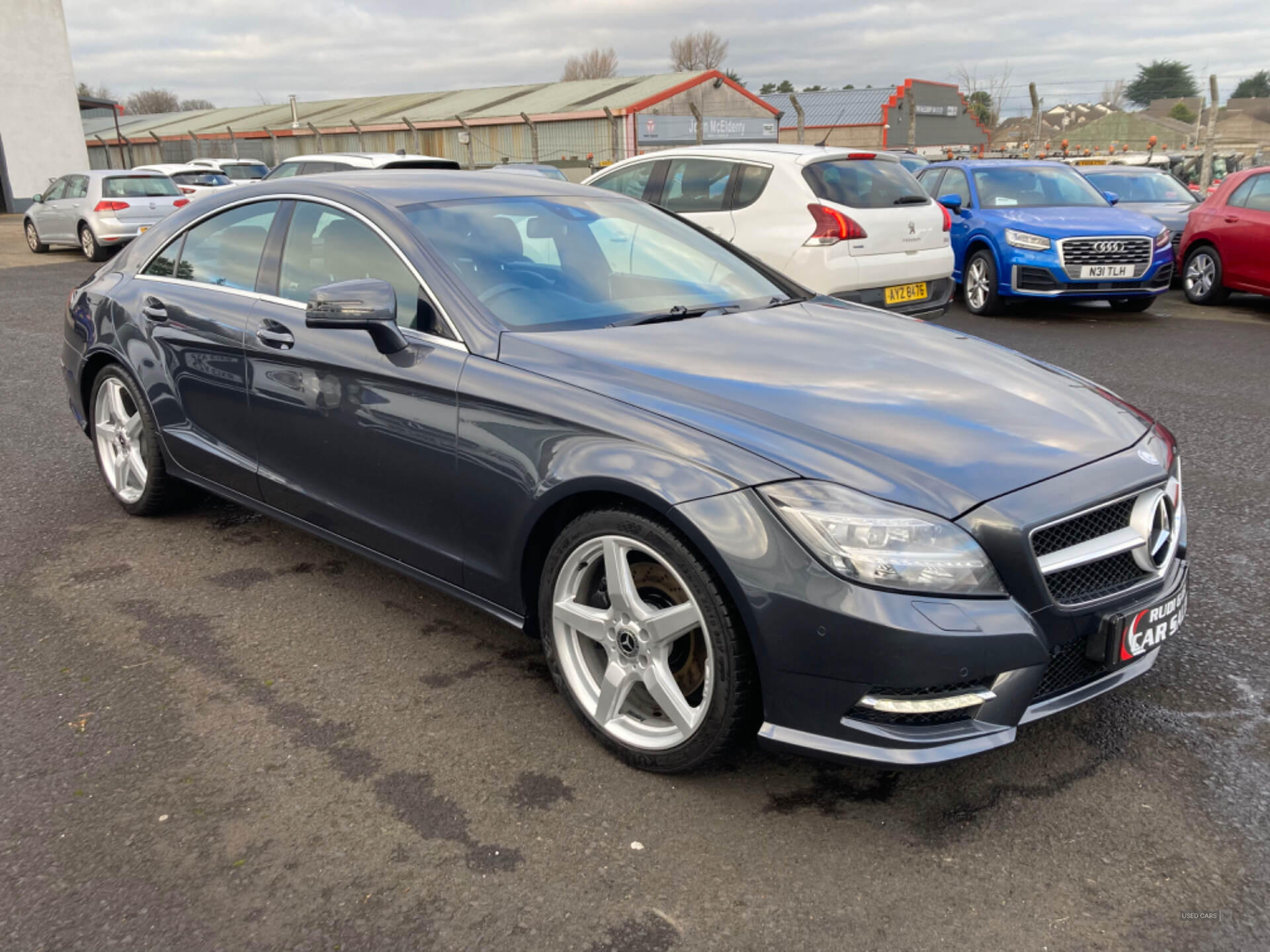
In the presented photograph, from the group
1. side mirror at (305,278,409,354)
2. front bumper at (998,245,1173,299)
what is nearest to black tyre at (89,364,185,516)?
side mirror at (305,278,409,354)

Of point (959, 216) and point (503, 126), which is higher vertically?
point (503, 126)

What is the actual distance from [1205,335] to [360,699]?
9.06 metres

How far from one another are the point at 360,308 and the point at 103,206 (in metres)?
16.9

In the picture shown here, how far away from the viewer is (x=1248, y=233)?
10602 mm

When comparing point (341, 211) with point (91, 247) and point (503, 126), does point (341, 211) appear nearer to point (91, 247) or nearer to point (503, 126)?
point (91, 247)

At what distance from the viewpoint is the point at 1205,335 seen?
972 cm

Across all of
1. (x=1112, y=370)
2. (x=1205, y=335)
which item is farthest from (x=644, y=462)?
(x=1205, y=335)

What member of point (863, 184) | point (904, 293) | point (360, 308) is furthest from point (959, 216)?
point (360, 308)

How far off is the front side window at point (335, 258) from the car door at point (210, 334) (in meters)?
0.20

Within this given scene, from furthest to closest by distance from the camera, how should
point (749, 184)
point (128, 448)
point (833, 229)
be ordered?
point (749, 184)
point (833, 229)
point (128, 448)

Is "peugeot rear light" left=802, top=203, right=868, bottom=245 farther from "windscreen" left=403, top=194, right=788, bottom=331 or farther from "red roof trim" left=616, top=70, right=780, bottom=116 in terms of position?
"red roof trim" left=616, top=70, right=780, bottom=116

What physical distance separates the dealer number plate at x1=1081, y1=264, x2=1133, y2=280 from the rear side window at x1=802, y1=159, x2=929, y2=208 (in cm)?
219

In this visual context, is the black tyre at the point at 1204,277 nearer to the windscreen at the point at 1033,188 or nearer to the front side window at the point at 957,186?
the windscreen at the point at 1033,188

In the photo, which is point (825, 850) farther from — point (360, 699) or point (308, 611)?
point (308, 611)
